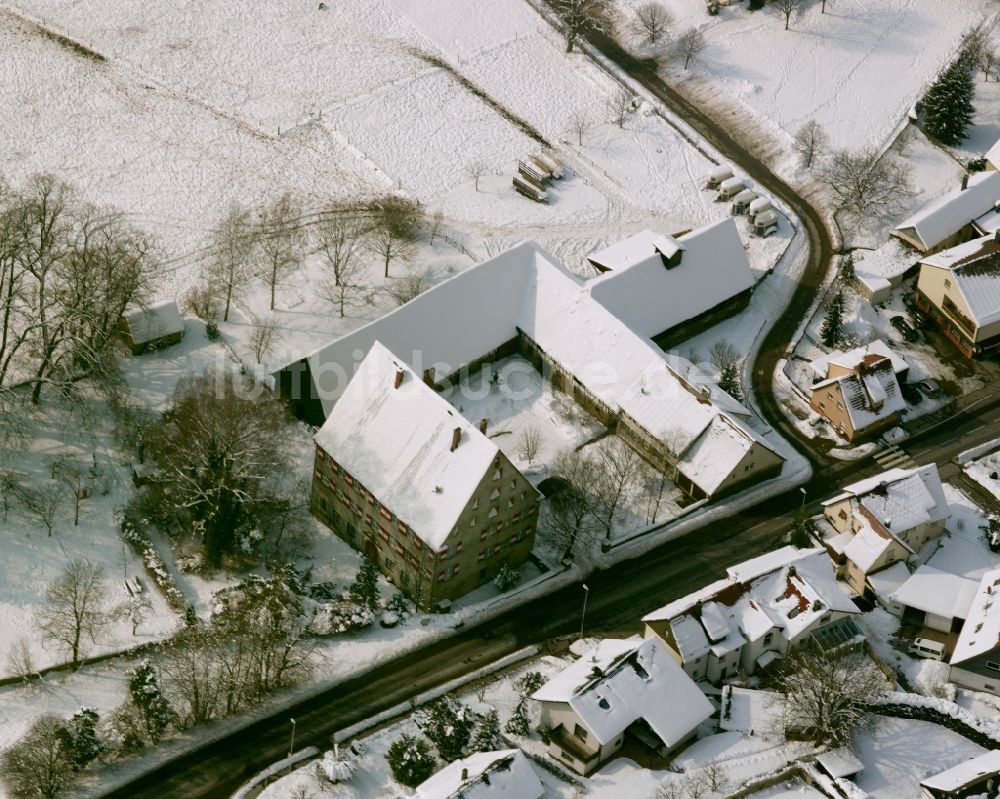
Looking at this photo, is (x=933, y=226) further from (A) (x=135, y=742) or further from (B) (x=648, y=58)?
(A) (x=135, y=742)

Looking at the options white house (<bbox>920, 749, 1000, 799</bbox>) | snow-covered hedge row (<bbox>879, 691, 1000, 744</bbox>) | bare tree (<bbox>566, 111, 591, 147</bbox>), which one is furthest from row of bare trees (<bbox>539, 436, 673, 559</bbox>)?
bare tree (<bbox>566, 111, 591, 147</bbox>)

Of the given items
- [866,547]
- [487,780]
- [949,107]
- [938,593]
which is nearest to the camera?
[487,780]

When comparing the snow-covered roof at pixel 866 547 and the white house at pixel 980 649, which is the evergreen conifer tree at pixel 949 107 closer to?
the snow-covered roof at pixel 866 547

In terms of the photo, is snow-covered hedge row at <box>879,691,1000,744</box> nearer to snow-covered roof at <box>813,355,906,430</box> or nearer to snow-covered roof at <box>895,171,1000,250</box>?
snow-covered roof at <box>813,355,906,430</box>

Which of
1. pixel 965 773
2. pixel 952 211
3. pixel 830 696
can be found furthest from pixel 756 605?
pixel 952 211

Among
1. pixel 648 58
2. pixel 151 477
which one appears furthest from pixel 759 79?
pixel 151 477

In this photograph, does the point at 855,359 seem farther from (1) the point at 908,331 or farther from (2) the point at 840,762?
(2) the point at 840,762
